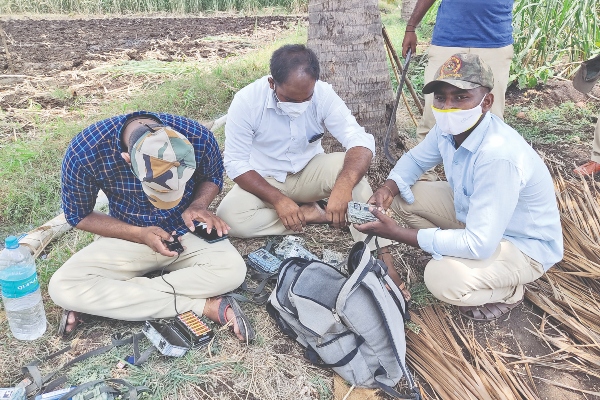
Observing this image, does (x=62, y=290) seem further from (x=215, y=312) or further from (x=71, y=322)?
(x=215, y=312)

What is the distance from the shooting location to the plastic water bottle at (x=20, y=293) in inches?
101

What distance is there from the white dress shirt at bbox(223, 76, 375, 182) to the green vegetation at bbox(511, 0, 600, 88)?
3.59 m

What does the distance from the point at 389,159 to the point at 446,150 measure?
145cm

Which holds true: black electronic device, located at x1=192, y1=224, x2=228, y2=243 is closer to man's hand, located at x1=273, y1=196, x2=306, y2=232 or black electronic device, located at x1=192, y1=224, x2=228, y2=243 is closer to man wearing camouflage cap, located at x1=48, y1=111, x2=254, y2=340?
man wearing camouflage cap, located at x1=48, y1=111, x2=254, y2=340

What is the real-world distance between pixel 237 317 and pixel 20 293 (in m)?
1.16

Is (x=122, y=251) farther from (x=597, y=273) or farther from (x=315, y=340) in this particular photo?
(x=597, y=273)

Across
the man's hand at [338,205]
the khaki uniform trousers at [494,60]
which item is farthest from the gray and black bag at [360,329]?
the khaki uniform trousers at [494,60]

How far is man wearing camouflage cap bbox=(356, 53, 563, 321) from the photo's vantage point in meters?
2.43

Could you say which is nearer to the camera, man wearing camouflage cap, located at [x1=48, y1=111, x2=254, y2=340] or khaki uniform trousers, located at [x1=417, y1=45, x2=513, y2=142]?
man wearing camouflage cap, located at [x1=48, y1=111, x2=254, y2=340]

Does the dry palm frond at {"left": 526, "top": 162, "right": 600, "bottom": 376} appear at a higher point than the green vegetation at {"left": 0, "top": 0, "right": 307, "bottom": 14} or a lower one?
lower

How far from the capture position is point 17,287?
2561 millimetres

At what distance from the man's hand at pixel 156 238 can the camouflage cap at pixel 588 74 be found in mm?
3809

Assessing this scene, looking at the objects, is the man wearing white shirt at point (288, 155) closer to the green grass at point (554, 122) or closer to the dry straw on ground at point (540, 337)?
the dry straw on ground at point (540, 337)

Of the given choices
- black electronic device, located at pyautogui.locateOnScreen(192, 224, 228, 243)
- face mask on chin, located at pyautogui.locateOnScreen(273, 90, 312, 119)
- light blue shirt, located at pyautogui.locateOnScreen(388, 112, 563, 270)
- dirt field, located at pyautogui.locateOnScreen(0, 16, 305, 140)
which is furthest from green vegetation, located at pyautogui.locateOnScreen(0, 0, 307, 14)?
light blue shirt, located at pyautogui.locateOnScreen(388, 112, 563, 270)
